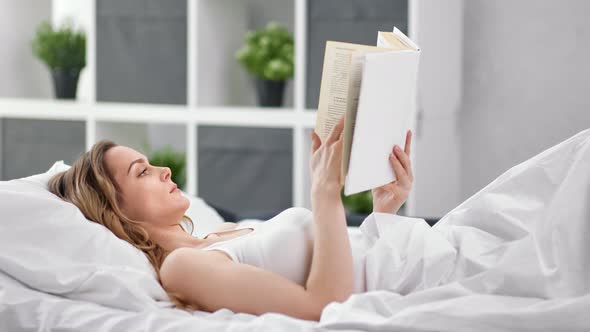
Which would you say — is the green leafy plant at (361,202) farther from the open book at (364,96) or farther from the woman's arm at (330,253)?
the woman's arm at (330,253)

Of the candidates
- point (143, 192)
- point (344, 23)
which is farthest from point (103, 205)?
point (344, 23)

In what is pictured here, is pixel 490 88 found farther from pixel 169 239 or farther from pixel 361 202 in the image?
pixel 169 239

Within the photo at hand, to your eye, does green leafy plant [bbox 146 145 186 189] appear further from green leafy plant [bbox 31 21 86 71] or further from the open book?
the open book

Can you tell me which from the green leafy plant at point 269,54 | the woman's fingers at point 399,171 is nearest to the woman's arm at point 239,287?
the woman's fingers at point 399,171

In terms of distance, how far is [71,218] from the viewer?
5.99 feet

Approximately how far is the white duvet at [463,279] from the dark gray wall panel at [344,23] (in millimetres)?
1830

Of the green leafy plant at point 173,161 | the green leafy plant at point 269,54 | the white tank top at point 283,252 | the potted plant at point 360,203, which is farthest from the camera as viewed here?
the green leafy plant at point 173,161

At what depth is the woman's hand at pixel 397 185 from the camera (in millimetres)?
1840

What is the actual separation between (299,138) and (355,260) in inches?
79.7

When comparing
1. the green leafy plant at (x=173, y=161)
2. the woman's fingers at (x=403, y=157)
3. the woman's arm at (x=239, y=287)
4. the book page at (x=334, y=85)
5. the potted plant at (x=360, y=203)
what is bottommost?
the potted plant at (x=360, y=203)

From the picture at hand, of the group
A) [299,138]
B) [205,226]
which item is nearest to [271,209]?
[299,138]

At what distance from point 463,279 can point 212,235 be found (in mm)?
580

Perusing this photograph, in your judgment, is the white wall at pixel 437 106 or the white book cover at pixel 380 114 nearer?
the white book cover at pixel 380 114

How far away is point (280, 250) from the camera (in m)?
1.70
